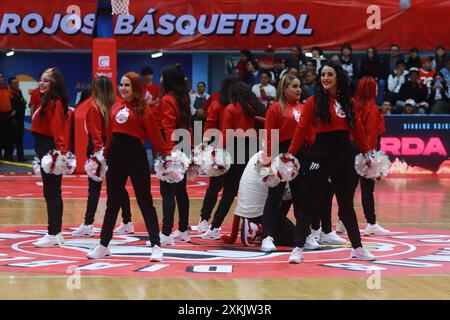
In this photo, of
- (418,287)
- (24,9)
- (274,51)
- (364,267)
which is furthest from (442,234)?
(24,9)

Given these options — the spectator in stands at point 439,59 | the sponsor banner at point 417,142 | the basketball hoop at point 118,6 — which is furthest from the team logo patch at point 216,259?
the spectator in stands at point 439,59

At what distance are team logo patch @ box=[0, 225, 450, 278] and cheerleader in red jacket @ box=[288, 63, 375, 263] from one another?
21.8 inches

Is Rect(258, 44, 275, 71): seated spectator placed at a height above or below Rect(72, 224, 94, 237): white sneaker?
above

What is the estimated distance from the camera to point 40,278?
30.6ft

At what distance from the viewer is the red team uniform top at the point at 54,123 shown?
1158cm

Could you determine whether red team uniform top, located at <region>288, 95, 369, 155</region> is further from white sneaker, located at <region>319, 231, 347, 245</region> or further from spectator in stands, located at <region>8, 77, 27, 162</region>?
spectator in stands, located at <region>8, 77, 27, 162</region>

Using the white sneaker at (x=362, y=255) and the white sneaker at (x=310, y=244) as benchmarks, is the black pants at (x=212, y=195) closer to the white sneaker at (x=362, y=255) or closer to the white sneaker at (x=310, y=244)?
the white sneaker at (x=310, y=244)

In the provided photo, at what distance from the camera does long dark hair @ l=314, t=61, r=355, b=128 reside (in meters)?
10.3

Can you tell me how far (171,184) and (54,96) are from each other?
5.49 feet

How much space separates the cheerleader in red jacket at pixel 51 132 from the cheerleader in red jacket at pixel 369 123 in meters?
3.79

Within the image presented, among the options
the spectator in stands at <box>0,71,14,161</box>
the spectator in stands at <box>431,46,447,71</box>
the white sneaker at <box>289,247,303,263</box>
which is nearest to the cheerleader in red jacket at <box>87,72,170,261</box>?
the white sneaker at <box>289,247,303,263</box>

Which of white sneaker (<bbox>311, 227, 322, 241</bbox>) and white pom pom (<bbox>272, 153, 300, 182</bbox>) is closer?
white pom pom (<bbox>272, 153, 300, 182</bbox>)

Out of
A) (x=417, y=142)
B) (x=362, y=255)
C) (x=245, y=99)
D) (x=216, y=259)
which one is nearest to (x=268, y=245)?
(x=216, y=259)

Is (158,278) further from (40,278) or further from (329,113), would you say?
(329,113)
